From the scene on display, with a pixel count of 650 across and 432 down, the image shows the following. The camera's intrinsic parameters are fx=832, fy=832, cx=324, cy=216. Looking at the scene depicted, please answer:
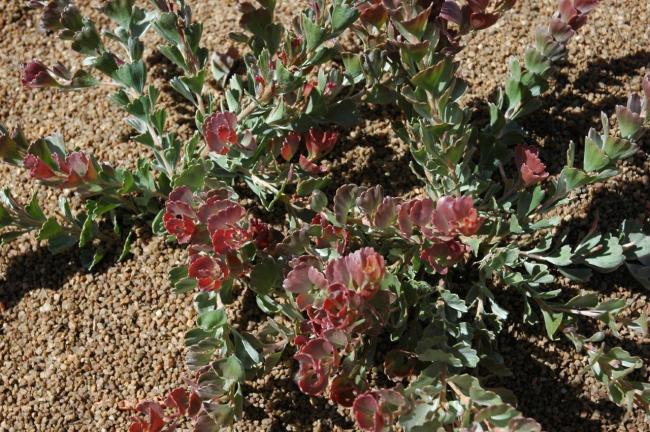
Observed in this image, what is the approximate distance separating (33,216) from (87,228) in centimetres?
16

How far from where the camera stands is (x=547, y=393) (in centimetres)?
220

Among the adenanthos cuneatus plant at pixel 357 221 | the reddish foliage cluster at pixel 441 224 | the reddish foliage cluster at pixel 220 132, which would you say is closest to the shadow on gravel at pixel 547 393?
the adenanthos cuneatus plant at pixel 357 221

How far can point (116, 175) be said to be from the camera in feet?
7.20

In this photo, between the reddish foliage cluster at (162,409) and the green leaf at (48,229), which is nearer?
the reddish foliage cluster at (162,409)

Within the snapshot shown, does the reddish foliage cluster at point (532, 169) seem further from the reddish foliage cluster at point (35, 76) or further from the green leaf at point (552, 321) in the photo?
the reddish foliage cluster at point (35, 76)

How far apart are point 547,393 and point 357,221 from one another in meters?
0.70

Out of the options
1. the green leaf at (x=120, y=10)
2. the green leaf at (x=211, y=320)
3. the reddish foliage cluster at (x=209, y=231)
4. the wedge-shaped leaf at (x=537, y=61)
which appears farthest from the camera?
the green leaf at (x=120, y=10)

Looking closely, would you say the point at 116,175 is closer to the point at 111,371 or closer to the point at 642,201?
the point at 111,371

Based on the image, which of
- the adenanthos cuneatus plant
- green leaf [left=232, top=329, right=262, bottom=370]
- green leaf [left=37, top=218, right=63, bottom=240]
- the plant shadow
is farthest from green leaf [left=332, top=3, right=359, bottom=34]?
Answer: the plant shadow

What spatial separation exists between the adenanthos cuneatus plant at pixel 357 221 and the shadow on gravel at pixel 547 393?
91mm

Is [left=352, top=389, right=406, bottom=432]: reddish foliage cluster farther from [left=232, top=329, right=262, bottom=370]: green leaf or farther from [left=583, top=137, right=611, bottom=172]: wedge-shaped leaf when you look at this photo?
[left=583, top=137, right=611, bottom=172]: wedge-shaped leaf

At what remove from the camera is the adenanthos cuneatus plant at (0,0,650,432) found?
6.11 ft

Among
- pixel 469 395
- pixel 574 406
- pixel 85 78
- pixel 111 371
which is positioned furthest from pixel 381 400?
pixel 85 78

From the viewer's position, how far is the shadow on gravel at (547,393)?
2.16 m
